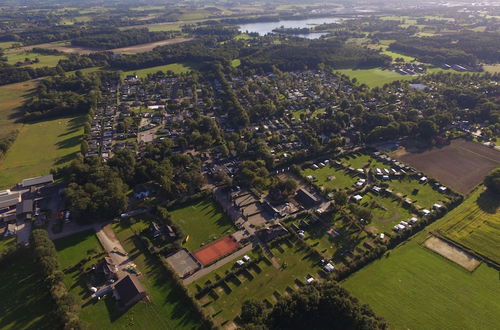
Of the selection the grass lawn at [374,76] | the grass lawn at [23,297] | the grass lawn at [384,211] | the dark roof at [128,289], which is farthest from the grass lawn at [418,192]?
the grass lawn at [374,76]

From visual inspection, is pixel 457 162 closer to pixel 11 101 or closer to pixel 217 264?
pixel 217 264

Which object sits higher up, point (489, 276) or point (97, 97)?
point (97, 97)

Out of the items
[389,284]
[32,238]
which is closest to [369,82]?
[389,284]

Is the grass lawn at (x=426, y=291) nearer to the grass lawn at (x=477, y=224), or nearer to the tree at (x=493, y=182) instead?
the grass lawn at (x=477, y=224)

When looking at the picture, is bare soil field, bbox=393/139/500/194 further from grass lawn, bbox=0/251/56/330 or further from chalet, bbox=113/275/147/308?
grass lawn, bbox=0/251/56/330

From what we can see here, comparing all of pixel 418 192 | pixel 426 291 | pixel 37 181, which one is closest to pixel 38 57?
pixel 37 181

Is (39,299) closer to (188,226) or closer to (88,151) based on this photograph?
(188,226)
